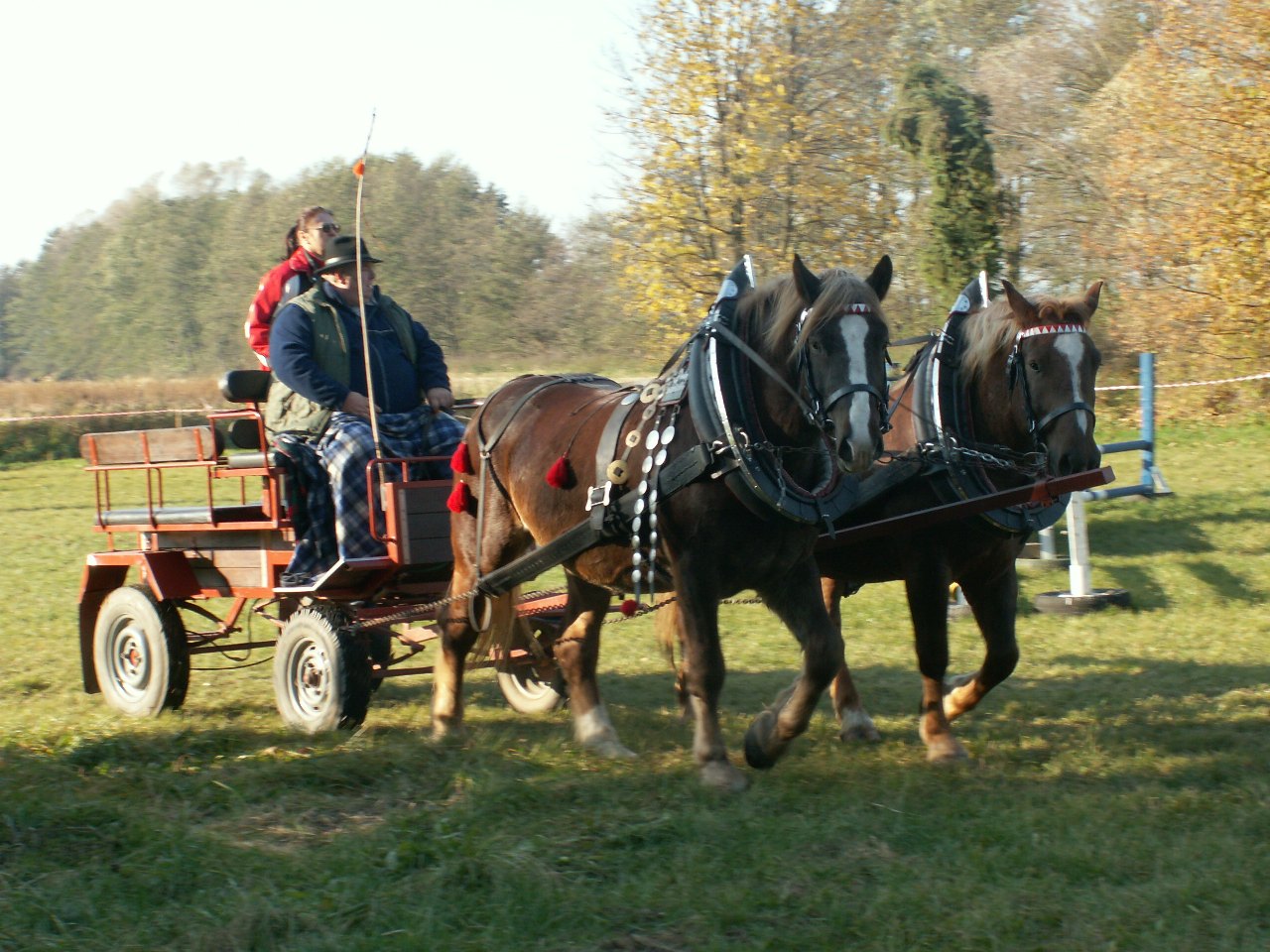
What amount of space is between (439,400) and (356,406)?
0.44 metres

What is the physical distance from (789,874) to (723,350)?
5.52 feet

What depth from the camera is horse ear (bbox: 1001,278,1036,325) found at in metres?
4.51

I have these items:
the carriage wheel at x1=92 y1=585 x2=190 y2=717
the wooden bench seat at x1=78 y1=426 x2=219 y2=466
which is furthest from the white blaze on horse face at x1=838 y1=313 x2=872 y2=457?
the carriage wheel at x1=92 y1=585 x2=190 y2=717

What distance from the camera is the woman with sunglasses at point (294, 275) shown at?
5988 mm

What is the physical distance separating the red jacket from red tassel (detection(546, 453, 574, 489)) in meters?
1.88

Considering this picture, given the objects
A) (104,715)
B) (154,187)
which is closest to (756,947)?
(104,715)

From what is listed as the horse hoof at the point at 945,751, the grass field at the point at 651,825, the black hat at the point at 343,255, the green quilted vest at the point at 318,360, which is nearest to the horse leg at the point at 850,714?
the grass field at the point at 651,825

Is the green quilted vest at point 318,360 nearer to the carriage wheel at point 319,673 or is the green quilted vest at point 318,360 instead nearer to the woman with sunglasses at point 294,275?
the woman with sunglasses at point 294,275

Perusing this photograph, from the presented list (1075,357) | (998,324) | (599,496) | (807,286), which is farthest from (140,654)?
(1075,357)

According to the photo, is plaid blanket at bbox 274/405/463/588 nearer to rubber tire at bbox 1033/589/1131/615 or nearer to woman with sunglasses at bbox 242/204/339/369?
woman with sunglasses at bbox 242/204/339/369

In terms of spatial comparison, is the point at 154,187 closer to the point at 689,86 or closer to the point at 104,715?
the point at 689,86

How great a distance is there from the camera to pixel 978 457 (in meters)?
4.72

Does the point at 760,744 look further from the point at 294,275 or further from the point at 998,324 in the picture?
the point at 294,275

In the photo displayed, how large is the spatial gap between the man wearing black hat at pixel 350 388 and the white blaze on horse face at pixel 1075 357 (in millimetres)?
2629
